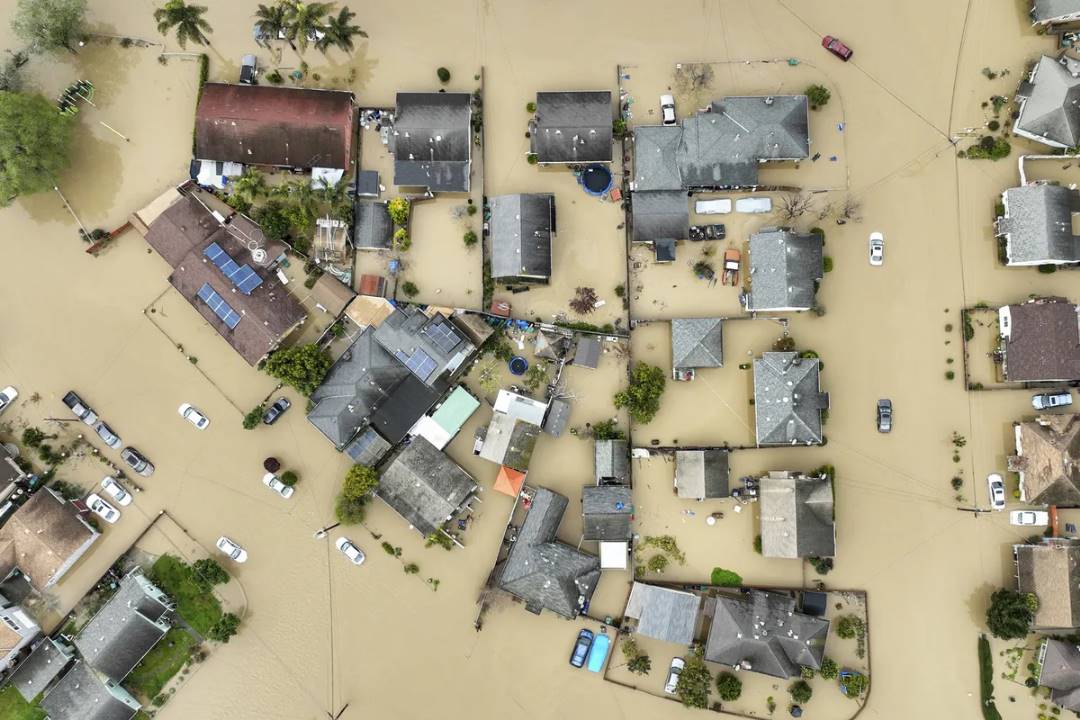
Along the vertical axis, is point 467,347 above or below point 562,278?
below

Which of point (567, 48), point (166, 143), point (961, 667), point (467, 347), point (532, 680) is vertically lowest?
point (532, 680)

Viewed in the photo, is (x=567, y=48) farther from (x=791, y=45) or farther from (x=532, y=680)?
(x=532, y=680)

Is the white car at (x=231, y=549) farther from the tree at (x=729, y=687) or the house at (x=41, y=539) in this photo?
the tree at (x=729, y=687)

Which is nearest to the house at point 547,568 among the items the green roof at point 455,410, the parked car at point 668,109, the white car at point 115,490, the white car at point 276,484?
the green roof at point 455,410

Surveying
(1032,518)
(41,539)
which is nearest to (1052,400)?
(1032,518)

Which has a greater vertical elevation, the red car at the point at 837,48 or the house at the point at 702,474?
the red car at the point at 837,48

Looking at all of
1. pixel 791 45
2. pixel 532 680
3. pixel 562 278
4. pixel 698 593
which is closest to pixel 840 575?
pixel 698 593

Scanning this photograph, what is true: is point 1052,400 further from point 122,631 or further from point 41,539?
point 41,539
